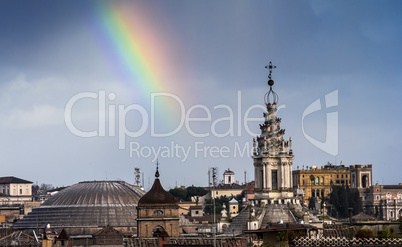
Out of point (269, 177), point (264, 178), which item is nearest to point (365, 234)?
point (269, 177)

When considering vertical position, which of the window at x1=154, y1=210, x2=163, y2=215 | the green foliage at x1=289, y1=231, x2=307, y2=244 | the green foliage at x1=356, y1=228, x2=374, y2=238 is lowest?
the green foliage at x1=356, y1=228, x2=374, y2=238

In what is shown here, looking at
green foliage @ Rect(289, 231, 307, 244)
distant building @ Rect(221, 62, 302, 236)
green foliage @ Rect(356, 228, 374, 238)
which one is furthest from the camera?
distant building @ Rect(221, 62, 302, 236)

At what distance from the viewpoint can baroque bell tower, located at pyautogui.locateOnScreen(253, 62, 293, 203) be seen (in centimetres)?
12025

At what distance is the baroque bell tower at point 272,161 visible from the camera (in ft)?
395

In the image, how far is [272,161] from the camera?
12112 centimetres

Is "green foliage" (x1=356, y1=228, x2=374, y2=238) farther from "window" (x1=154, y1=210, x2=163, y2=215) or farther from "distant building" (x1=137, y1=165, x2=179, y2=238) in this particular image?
"window" (x1=154, y1=210, x2=163, y2=215)

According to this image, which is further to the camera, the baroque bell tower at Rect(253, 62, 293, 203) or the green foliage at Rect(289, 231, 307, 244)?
the baroque bell tower at Rect(253, 62, 293, 203)

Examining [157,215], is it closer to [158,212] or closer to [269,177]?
[158,212]

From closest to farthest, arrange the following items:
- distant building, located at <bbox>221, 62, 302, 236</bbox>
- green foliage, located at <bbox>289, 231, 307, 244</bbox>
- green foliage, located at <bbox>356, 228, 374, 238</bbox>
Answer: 1. green foliage, located at <bbox>289, 231, 307, 244</bbox>
2. green foliage, located at <bbox>356, 228, 374, 238</bbox>
3. distant building, located at <bbox>221, 62, 302, 236</bbox>

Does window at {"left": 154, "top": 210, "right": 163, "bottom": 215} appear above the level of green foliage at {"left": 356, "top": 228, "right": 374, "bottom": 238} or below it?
Answer: above

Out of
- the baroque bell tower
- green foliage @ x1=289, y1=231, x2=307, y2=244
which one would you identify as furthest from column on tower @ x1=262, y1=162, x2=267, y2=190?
green foliage @ x1=289, y1=231, x2=307, y2=244

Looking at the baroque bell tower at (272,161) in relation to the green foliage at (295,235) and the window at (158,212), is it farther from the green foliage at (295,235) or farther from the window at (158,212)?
the green foliage at (295,235)

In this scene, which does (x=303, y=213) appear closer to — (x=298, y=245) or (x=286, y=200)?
(x=286, y=200)

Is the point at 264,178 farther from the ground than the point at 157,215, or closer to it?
farther from the ground
